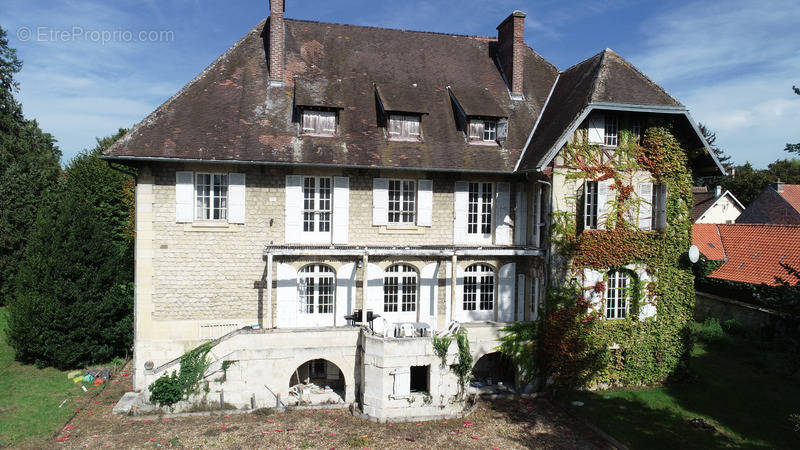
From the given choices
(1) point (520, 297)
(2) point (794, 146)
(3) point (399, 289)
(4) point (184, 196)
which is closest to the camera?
(2) point (794, 146)

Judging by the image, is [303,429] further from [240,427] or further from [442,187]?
[442,187]

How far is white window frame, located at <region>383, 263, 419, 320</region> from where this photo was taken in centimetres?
1603

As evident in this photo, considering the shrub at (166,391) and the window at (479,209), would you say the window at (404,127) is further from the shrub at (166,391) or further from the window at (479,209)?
the shrub at (166,391)

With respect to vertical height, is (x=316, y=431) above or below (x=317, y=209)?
below

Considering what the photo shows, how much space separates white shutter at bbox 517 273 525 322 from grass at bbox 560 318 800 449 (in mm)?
3053

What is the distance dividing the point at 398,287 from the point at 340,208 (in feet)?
10.9

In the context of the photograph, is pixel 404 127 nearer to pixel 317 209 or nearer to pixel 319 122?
pixel 319 122

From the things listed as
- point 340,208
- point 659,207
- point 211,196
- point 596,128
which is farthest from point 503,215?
point 211,196

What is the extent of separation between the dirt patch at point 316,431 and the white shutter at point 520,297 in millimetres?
3626

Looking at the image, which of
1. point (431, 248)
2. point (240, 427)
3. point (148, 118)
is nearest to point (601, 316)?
point (431, 248)

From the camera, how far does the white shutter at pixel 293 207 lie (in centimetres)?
1513

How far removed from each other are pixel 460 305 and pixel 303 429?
6653 millimetres

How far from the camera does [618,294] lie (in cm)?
1573

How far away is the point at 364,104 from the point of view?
16953 mm
